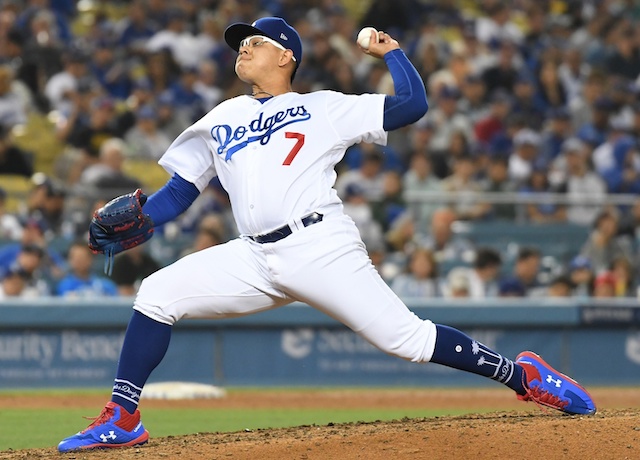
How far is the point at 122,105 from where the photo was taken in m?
12.1

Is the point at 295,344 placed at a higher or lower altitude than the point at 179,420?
higher

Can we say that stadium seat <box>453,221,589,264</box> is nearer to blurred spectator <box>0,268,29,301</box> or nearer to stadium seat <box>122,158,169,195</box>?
stadium seat <box>122,158,169,195</box>

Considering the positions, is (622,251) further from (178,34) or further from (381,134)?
(381,134)

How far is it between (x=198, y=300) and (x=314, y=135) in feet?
2.68

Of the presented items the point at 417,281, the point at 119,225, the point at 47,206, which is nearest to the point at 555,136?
the point at 417,281

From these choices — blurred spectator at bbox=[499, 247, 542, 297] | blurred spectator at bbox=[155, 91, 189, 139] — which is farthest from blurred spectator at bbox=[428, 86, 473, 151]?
blurred spectator at bbox=[155, 91, 189, 139]

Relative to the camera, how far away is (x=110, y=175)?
10055 mm

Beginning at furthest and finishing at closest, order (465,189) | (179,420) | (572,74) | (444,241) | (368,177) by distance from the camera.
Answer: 1. (572,74)
2. (465,189)
3. (368,177)
4. (444,241)
5. (179,420)

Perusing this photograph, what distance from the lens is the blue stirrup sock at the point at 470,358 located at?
4590 millimetres

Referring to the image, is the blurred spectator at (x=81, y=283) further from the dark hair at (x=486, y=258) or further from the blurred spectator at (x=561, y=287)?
the blurred spectator at (x=561, y=287)

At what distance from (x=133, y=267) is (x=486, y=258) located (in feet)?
10.3

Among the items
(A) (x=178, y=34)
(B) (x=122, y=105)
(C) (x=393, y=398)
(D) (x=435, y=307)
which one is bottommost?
(C) (x=393, y=398)

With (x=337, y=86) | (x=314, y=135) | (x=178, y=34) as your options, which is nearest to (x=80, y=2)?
(x=178, y=34)

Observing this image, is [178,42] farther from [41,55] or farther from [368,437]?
[368,437]
